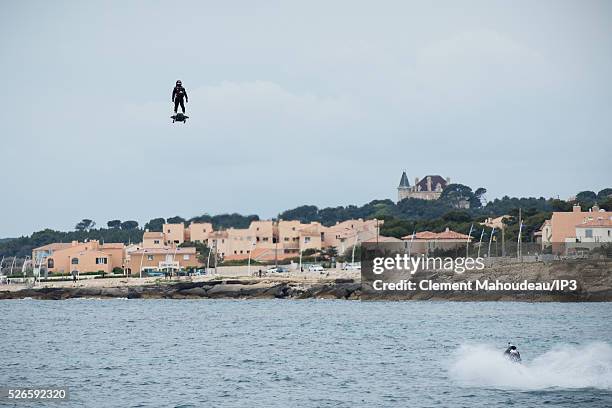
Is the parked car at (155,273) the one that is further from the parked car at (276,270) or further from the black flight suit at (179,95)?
the black flight suit at (179,95)

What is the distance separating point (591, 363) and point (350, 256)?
107150 mm

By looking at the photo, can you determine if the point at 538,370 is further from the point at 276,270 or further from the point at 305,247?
the point at 305,247

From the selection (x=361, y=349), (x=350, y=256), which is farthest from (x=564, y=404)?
(x=350, y=256)

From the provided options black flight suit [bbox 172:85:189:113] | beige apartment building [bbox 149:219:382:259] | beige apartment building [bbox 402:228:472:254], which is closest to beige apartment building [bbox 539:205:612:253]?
beige apartment building [bbox 402:228:472:254]

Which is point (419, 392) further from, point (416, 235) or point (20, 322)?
point (416, 235)

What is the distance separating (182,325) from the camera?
79875 millimetres

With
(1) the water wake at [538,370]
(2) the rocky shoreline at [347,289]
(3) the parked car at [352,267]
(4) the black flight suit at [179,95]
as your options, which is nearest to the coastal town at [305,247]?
(3) the parked car at [352,267]

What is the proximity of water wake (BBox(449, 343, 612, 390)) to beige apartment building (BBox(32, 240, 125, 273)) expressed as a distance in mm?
99774

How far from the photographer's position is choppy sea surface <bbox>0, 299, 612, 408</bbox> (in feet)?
139

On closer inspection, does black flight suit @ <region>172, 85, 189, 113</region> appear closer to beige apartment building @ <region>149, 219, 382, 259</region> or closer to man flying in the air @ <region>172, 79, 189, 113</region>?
man flying in the air @ <region>172, 79, 189, 113</region>

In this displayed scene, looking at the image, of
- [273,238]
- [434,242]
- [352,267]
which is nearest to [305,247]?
[273,238]

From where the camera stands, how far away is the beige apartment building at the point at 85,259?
14900 cm

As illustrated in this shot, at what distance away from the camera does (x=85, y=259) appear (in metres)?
149

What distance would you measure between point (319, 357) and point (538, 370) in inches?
527
